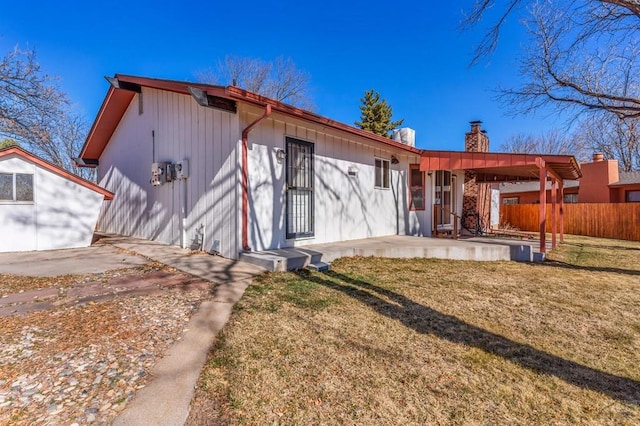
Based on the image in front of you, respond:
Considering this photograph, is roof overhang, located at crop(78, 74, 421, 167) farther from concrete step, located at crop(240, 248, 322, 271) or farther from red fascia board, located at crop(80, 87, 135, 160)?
concrete step, located at crop(240, 248, 322, 271)

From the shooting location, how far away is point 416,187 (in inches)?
378

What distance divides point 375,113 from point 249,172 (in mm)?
21135

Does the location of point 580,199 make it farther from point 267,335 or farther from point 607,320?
point 267,335

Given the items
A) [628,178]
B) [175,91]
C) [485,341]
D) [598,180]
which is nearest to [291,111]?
[175,91]

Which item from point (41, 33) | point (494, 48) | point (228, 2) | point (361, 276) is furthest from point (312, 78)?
point (361, 276)

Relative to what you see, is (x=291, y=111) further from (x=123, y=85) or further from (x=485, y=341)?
(x=123, y=85)

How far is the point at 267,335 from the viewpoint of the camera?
2799 millimetres

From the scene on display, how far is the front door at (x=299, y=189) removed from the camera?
Answer: 6.32m

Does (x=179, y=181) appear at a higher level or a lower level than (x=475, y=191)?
lower

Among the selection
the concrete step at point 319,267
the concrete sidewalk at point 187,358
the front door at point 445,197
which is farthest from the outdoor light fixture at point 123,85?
the front door at point 445,197

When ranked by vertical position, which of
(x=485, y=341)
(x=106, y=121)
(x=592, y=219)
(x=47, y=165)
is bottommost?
(x=485, y=341)

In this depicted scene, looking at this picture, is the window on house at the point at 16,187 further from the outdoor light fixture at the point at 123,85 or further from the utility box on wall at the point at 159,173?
the outdoor light fixture at the point at 123,85

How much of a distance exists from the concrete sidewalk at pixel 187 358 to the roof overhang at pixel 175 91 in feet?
8.40

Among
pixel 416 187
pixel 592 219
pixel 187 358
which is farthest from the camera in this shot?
pixel 592 219
